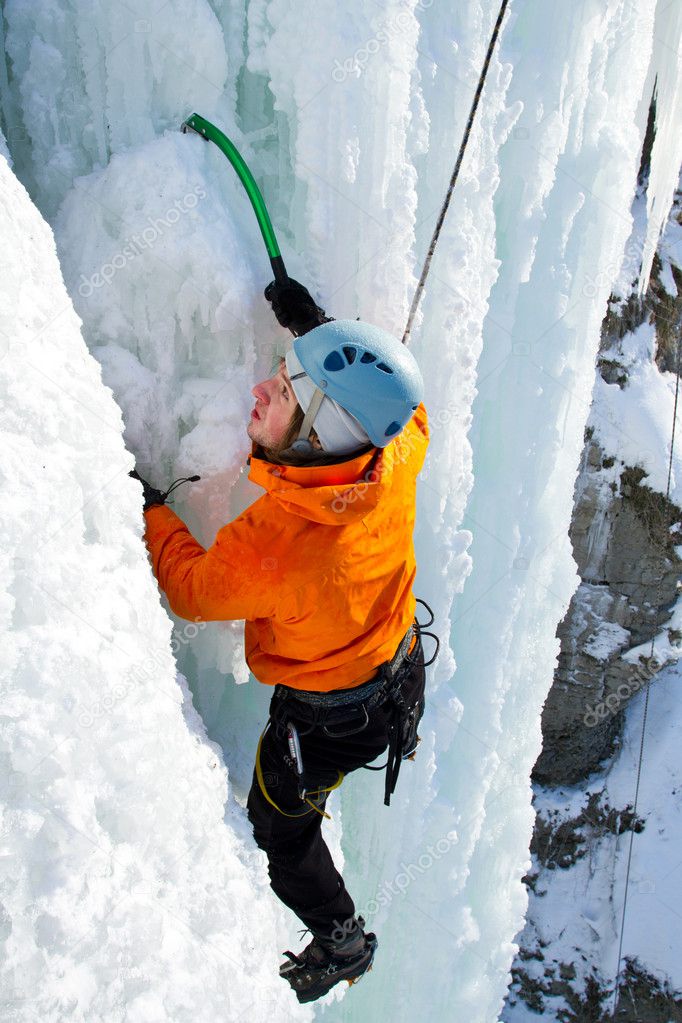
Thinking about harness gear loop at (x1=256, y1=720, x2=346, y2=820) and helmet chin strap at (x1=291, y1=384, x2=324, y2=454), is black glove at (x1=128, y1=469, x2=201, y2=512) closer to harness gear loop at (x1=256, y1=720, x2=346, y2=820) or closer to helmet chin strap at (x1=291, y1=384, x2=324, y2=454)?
helmet chin strap at (x1=291, y1=384, x2=324, y2=454)

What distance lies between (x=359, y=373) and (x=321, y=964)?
1.46m

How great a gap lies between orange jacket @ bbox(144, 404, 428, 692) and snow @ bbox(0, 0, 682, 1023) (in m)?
0.19

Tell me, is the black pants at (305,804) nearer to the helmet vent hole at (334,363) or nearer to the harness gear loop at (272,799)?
the harness gear loop at (272,799)

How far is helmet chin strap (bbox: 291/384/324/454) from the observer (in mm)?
1558

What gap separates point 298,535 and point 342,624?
8.0 inches

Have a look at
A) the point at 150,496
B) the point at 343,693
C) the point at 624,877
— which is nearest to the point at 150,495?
the point at 150,496

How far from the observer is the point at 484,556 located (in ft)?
8.75

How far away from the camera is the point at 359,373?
153 centimetres

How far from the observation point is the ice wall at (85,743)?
0.99 meters

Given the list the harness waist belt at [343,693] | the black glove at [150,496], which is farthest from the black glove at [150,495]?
the harness waist belt at [343,693]

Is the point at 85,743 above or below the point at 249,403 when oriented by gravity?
below

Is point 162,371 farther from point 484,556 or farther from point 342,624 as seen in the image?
point 484,556

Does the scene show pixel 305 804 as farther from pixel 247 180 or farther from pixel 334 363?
pixel 247 180

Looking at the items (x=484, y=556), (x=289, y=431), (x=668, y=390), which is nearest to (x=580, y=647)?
(x=668, y=390)
